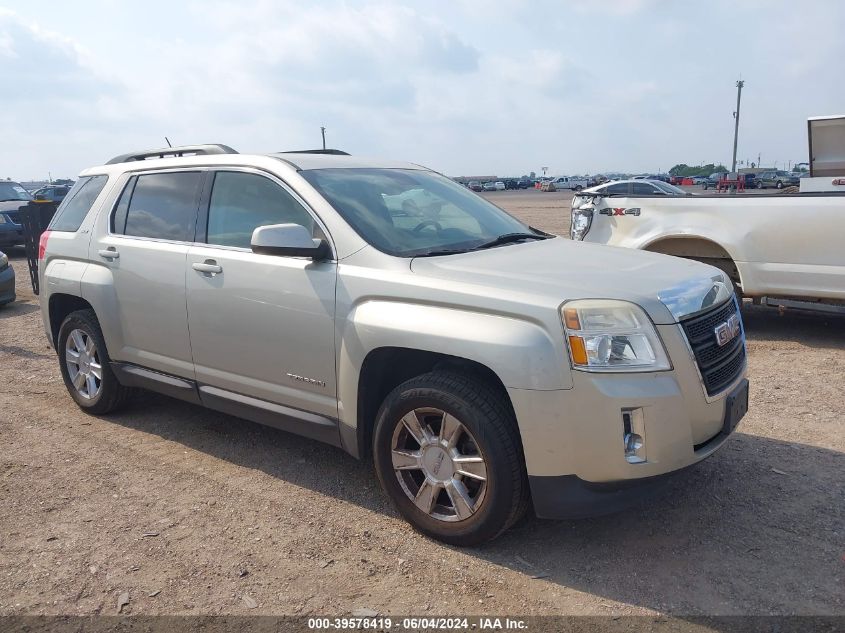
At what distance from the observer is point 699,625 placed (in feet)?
9.39

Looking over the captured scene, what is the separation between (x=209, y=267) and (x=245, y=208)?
1.34 feet

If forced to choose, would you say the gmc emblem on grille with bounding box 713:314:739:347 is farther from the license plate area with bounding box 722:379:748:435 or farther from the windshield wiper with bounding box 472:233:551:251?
the windshield wiper with bounding box 472:233:551:251

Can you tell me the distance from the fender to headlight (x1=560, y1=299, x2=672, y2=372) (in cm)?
9

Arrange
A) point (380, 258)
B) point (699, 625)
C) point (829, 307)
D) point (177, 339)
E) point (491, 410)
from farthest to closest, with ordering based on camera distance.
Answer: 1. point (829, 307)
2. point (177, 339)
3. point (380, 258)
4. point (491, 410)
5. point (699, 625)

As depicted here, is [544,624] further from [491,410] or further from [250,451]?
[250,451]

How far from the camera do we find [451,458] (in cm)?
341

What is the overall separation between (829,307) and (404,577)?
5252mm

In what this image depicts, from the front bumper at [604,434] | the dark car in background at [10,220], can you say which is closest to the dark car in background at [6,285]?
the dark car in background at [10,220]

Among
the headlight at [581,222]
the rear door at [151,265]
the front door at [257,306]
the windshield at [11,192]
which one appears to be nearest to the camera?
the front door at [257,306]

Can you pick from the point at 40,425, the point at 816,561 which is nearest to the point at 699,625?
the point at 816,561

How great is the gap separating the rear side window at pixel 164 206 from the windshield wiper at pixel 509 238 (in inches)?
72.8

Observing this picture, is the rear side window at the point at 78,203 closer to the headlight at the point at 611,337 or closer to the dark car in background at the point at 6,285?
the headlight at the point at 611,337

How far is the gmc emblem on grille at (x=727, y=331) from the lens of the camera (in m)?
3.45

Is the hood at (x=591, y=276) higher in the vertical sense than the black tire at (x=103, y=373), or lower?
higher
